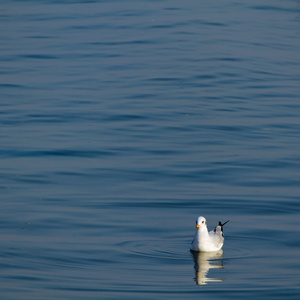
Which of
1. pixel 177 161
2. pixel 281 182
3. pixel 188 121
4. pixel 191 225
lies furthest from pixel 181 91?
pixel 191 225

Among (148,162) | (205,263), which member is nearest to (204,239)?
(205,263)

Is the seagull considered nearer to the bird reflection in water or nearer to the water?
the bird reflection in water

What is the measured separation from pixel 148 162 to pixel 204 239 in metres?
5.04

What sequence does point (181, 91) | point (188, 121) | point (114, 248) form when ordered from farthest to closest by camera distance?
point (181, 91) → point (188, 121) → point (114, 248)

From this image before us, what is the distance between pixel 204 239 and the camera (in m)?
11.1

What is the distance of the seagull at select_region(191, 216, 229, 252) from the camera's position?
1112 centimetres

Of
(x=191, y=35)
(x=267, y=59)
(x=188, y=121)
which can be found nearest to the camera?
(x=188, y=121)

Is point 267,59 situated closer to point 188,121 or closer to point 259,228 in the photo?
point 188,121

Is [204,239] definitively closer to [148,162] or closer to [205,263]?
[205,263]

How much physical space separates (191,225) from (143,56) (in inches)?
660

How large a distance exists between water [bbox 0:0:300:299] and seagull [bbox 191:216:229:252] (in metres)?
0.23

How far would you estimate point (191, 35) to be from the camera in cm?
3216

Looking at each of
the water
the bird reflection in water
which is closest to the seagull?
the bird reflection in water

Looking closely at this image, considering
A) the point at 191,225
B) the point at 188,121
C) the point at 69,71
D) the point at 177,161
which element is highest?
the point at 69,71
